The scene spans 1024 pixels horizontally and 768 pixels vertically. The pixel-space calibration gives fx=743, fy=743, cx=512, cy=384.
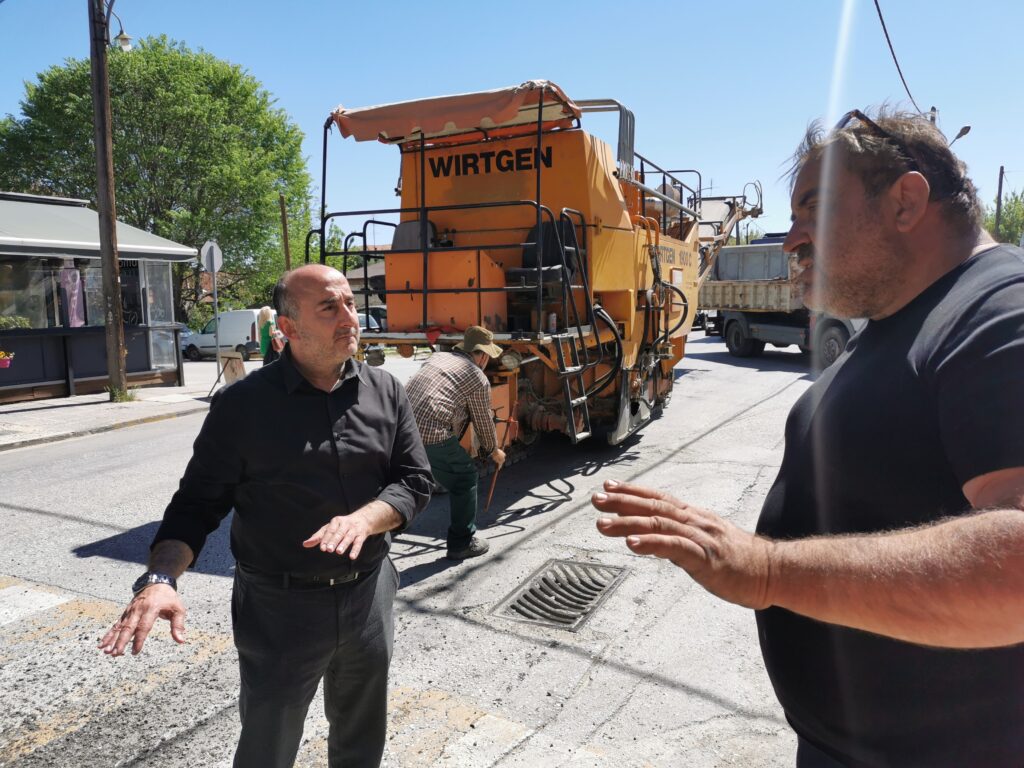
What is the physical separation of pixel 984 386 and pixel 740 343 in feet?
60.5

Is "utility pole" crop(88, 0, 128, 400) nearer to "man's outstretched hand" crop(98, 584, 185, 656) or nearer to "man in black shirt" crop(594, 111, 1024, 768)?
"man's outstretched hand" crop(98, 584, 185, 656)

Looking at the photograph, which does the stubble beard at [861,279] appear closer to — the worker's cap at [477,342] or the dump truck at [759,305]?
the worker's cap at [477,342]

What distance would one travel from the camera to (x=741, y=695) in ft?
11.1

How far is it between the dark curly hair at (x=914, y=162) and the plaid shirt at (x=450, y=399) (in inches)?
147

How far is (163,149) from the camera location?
27.2m

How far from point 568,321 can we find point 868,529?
5547 millimetres

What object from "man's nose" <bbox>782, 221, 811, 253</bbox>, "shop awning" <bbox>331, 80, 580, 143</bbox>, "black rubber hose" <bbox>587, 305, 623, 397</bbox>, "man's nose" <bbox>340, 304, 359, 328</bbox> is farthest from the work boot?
"man's nose" <bbox>782, 221, 811, 253</bbox>

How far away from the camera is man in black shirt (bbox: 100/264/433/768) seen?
227 centimetres

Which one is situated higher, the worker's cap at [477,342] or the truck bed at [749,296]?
the truck bed at [749,296]

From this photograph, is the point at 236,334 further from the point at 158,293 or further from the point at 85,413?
the point at 85,413

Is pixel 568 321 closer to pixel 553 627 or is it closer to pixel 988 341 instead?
pixel 553 627

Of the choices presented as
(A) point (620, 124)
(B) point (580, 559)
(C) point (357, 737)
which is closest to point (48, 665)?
(C) point (357, 737)

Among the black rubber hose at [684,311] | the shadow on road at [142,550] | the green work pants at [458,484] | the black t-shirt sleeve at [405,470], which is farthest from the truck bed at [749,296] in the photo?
the black t-shirt sleeve at [405,470]

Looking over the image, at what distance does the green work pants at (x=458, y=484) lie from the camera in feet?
17.1
